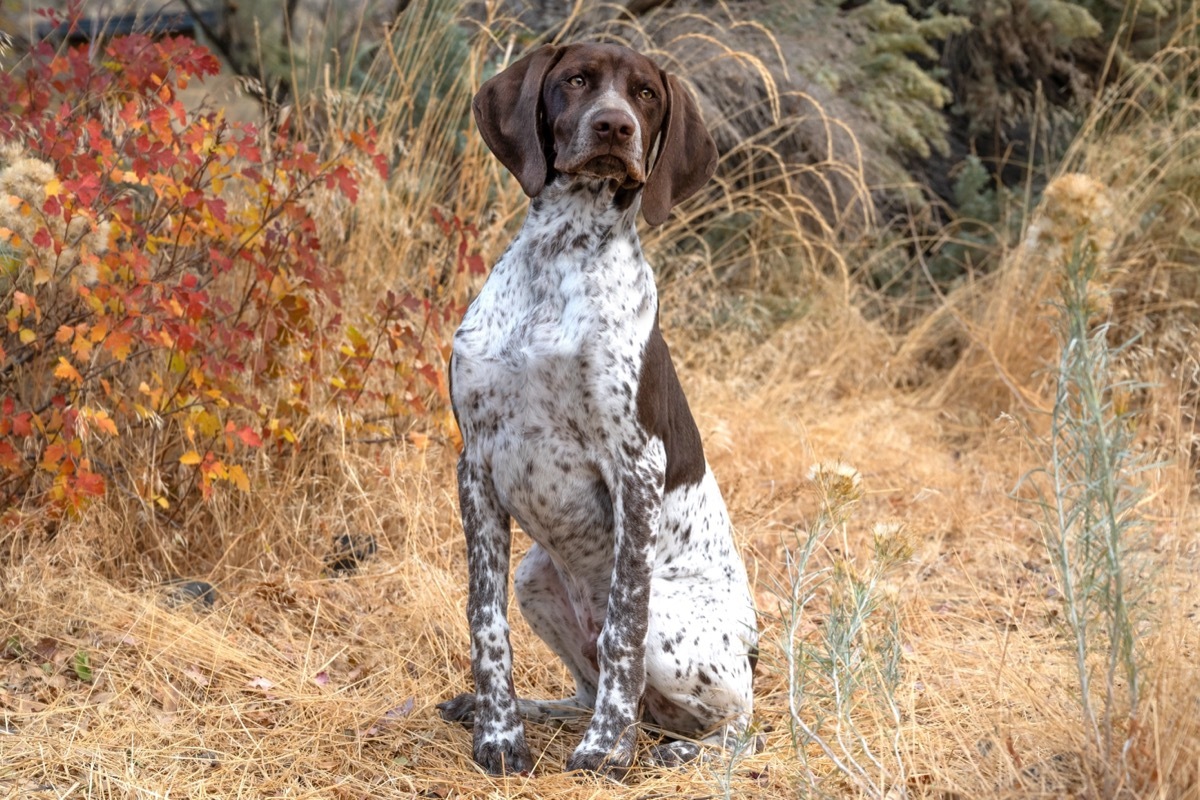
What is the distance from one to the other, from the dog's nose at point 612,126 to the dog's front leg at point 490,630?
0.79 metres

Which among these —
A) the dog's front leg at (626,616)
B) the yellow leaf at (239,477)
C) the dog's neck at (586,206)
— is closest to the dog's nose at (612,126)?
the dog's neck at (586,206)

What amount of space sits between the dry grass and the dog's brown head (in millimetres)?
963

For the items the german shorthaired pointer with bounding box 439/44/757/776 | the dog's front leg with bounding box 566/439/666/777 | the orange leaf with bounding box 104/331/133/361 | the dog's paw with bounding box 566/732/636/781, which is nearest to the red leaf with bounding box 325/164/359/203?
the orange leaf with bounding box 104/331/133/361

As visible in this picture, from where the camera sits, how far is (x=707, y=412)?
212 inches

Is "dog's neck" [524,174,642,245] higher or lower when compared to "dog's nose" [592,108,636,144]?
lower

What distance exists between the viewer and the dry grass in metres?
2.65

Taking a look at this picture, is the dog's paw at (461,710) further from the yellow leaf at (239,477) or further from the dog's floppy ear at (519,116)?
the dog's floppy ear at (519,116)

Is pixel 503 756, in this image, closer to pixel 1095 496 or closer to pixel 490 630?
pixel 490 630

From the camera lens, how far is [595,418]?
2.79 m

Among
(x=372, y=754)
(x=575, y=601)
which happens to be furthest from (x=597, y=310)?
(x=372, y=754)

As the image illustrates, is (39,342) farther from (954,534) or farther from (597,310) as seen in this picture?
(954,534)

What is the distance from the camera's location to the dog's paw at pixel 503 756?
9.29 feet

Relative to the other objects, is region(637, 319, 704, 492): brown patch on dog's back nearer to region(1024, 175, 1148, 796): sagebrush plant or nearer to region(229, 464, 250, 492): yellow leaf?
region(1024, 175, 1148, 796): sagebrush plant

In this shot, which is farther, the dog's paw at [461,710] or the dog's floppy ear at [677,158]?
the dog's paw at [461,710]
